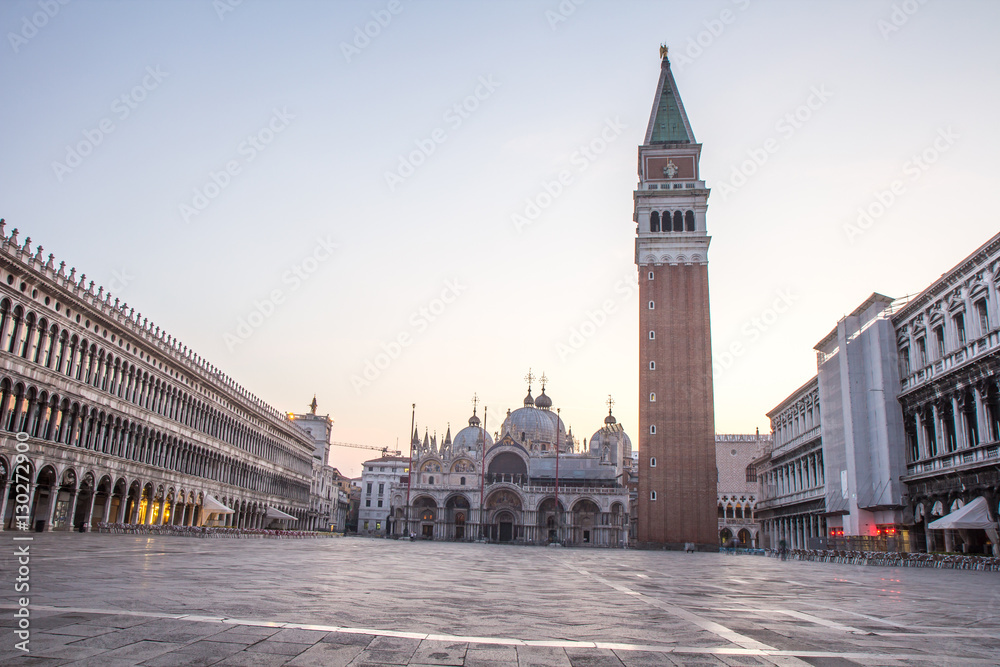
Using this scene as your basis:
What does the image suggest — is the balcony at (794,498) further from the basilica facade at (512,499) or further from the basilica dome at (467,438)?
the basilica dome at (467,438)

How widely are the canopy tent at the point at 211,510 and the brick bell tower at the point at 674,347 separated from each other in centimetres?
3124

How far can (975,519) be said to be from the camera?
26078 millimetres

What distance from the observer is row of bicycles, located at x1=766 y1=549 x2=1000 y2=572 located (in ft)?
83.1

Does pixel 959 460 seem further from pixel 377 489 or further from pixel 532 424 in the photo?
pixel 377 489

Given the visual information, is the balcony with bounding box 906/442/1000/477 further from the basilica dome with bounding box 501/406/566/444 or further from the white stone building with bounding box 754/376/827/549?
the basilica dome with bounding box 501/406/566/444

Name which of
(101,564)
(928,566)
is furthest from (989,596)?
(928,566)

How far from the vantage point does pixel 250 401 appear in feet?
204

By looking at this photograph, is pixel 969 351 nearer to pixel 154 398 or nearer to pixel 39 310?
pixel 39 310

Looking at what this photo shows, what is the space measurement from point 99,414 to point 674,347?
42075 mm

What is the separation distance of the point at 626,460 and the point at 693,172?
48726 mm

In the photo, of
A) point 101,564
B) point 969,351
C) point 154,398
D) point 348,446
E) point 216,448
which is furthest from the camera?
point 348,446

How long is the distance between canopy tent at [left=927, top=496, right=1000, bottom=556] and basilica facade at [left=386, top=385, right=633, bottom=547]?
45.1m

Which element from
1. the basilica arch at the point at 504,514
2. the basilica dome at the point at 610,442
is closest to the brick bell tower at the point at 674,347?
the basilica arch at the point at 504,514

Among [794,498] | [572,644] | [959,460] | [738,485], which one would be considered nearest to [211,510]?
[794,498]
